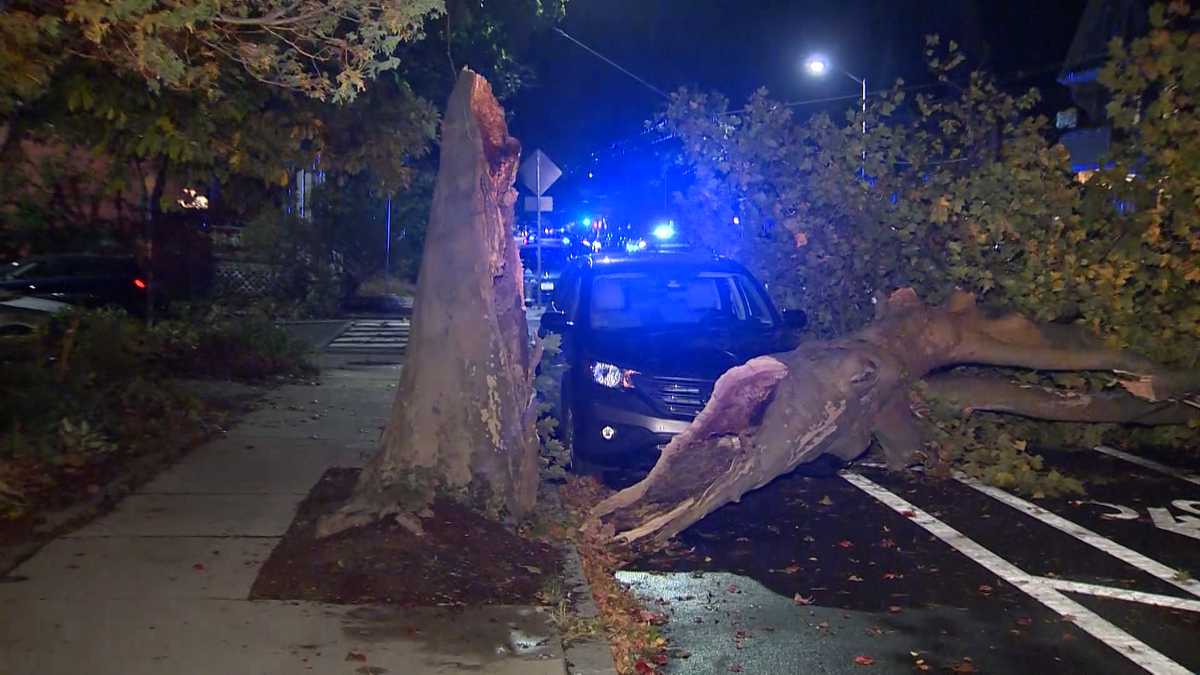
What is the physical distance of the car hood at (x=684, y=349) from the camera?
9.84 meters

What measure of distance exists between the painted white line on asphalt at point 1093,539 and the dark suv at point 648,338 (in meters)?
2.09

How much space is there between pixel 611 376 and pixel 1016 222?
3.89 metres

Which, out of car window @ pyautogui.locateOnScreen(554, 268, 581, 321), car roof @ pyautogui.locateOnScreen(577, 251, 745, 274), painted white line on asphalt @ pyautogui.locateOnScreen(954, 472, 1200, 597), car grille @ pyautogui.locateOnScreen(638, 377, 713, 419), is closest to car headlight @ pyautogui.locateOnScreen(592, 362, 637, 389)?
car grille @ pyautogui.locateOnScreen(638, 377, 713, 419)

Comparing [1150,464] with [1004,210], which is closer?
[1004,210]

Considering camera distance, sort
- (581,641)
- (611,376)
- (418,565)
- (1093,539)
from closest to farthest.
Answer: (581,641) < (418,565) < (1093,539) < (611,376)

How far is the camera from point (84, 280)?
19891 millimetres

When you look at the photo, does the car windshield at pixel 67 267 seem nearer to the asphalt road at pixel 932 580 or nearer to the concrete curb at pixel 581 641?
the asphalt road at pixel 932 580

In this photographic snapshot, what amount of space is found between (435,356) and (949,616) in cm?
327

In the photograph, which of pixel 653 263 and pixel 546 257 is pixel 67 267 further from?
pixel 546 257

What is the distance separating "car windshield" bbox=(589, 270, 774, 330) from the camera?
36.4 feet

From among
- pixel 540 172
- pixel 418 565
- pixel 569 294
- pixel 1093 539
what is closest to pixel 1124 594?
pixel 1093 539

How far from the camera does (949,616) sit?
6.67 meters

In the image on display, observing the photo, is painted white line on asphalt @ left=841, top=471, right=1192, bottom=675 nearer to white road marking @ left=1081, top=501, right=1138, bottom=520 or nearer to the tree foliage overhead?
white road marking @ left=1081, top=501, right=1138, bottom=520

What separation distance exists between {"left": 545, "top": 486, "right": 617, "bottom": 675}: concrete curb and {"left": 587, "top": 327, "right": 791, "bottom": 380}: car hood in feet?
8.45
